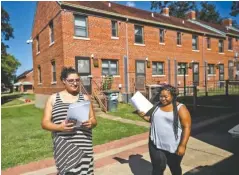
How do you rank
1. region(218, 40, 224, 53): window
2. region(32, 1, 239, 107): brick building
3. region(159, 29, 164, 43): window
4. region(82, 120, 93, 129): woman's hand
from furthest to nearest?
1. region(218, 40, 224, 53): window
2. region(159, 29, 164, 43): window
3. region(32, 1, 239, 107): brick building
4. region(82, 120, 93, 129): woman's hand

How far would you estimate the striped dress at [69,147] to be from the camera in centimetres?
285

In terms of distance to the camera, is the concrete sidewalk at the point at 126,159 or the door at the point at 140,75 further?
the door at the point at 140,75

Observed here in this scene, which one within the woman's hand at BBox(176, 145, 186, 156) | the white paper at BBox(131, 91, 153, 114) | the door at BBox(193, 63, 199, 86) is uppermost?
the door at BBox(193, 63, 199, 86)

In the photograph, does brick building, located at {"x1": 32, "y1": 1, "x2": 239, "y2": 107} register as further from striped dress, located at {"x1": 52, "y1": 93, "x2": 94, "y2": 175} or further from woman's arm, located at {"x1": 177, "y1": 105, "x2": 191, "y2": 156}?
striped dress, located at {"x1": 52, "y1": 93, "x2": 94, "y2": 175}

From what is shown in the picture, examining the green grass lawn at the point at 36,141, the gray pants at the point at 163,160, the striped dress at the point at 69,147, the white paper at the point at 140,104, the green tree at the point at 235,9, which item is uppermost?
the green tree at the point at 235,9

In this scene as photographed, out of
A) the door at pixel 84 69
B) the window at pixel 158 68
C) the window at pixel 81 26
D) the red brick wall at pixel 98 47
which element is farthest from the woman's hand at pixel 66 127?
the window at pixel 158 68

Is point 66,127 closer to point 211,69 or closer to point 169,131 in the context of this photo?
point 169,131

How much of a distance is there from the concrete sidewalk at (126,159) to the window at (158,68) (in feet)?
43.5

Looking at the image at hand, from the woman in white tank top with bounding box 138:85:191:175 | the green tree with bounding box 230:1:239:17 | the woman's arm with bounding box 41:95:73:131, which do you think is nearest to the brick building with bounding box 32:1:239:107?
the green tree with bounding box 230:1:239:17

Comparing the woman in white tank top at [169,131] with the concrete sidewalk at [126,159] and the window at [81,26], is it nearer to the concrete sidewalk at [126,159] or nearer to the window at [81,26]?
the concrete sidewalk at [126,159]

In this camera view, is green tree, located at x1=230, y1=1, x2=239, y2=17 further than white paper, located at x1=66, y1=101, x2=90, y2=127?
Yes

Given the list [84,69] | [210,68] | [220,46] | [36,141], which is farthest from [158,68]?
[36,141]

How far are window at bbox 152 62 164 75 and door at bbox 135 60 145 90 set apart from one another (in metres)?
1.44

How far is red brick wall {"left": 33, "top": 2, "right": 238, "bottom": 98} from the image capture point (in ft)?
50.7
